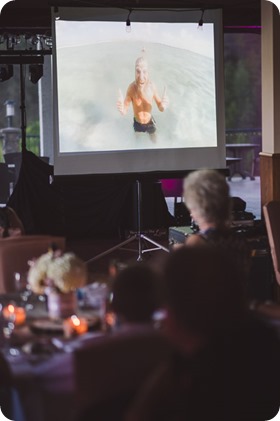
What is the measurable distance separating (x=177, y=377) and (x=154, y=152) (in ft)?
18.7

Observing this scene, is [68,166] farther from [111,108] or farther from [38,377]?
[38,377]

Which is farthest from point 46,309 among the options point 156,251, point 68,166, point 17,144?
point 17,144

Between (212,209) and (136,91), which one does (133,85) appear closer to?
(136,91)

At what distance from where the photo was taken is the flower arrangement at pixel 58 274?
2.78 m

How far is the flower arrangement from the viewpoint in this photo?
9.13ft

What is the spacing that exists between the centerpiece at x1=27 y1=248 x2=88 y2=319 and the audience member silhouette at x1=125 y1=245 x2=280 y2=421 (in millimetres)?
803

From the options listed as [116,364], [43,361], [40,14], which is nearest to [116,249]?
[40,14]

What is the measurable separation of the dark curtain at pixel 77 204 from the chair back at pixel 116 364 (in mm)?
6593

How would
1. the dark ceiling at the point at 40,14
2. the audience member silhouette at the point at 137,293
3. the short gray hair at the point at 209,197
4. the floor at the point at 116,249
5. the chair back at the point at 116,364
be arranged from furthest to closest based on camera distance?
the dark ceiling at the point at 40,14 → the floor at the point at 116,249 → the short gray hair at the point at 209,197 → the audience member silhouette at the point at 137,293 → the chair back at the point at 116,364

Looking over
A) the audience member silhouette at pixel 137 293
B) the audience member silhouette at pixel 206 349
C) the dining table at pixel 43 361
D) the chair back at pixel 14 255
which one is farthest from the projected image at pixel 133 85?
the audience member silhouette at pixel 206 349

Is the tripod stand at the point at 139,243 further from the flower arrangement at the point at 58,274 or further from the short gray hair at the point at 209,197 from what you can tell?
the flower arrangement at the point at 58,274

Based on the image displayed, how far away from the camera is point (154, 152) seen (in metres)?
7.55

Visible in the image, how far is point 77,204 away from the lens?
30.0 feet

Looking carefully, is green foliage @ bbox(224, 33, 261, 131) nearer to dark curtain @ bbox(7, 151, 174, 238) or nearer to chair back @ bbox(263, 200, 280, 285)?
dark curtain @ bbox(7, 151, 174, 238)
